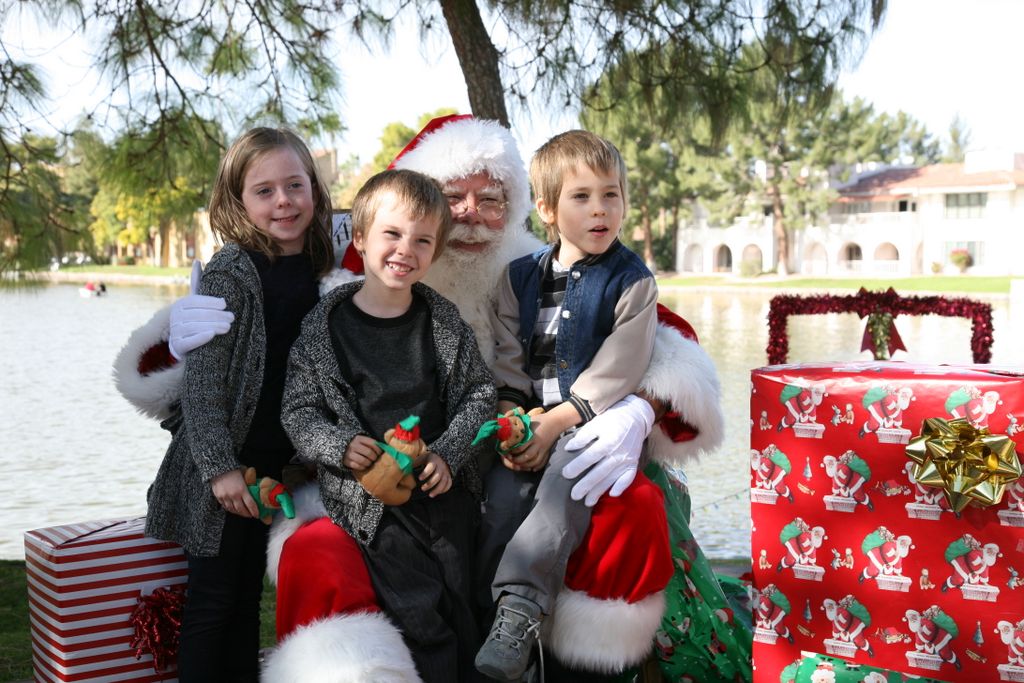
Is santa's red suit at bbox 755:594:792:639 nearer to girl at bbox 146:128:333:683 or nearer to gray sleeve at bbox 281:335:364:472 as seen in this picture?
gray sleeve at bbox 281:335:364:472

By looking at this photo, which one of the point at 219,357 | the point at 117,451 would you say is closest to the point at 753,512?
the point at 219,357

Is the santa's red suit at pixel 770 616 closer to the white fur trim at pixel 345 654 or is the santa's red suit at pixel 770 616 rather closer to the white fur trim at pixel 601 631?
the white fur trim at pixel 601 631

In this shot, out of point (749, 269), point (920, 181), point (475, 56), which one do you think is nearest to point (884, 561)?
point (475, 56)

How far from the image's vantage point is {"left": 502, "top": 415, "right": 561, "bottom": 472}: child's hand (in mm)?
2291

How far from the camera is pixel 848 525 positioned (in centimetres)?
214

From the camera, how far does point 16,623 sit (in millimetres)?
3490

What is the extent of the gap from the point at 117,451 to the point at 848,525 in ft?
23.4

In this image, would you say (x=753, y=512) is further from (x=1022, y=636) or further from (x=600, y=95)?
(x=600, y=95)

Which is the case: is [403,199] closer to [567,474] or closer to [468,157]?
[468,157]

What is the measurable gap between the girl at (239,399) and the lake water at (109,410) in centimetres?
209

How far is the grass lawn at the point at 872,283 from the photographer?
26578 millimetres

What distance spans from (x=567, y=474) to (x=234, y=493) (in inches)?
30.1

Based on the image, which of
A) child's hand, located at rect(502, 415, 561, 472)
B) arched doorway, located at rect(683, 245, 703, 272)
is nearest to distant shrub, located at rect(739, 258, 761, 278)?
arched doorway, located at rect(683, 245, 703, 272)

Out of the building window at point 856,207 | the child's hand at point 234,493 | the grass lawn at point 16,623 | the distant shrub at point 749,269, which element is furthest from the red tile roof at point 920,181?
the child's hand at point 234,493
